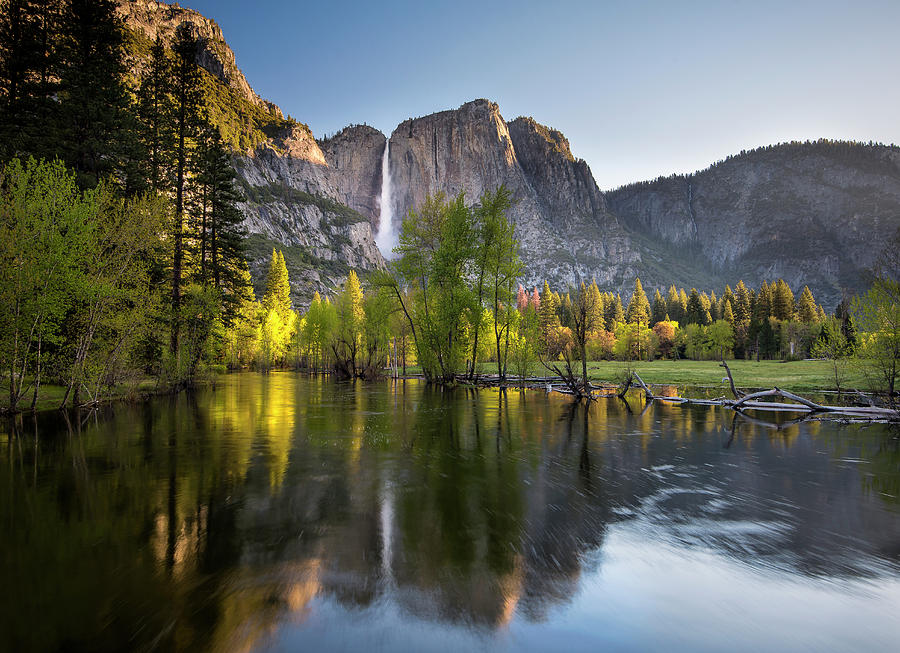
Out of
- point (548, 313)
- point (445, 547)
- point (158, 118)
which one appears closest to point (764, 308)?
point (548, 313)

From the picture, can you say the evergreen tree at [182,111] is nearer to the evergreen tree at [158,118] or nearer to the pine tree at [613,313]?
the evergreen tree at [158,118]

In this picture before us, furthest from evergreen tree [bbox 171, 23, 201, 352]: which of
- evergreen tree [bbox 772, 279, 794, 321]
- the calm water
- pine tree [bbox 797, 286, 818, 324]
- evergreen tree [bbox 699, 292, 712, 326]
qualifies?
pine tree [bbox 797, 286, 818, 324]

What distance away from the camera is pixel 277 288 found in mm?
92000

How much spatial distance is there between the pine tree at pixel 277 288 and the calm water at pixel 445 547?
79952 mm

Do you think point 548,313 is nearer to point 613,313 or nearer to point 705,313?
point 613,313

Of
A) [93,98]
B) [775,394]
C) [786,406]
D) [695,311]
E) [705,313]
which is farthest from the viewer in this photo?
[695,311]

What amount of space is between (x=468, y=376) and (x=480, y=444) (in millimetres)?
27565

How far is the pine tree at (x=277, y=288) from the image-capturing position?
89875 millimetres

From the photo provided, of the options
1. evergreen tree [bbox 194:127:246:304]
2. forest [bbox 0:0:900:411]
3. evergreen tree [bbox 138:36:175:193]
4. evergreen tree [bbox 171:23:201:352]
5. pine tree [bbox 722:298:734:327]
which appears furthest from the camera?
pine tree [bbox 722:298:734:327]

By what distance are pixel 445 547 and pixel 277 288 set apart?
94378 millimetres

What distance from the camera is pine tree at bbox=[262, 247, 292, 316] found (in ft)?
295

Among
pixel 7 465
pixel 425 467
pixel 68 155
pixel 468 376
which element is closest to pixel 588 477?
pixel 425 467

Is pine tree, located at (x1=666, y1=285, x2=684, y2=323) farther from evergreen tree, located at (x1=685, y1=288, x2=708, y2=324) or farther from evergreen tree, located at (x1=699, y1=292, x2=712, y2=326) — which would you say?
evergreen tree, located at (x1=685, y1=288, x2=708, y2=324)

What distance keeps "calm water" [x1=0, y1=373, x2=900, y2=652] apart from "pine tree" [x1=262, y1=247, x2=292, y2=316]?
80.0 m
